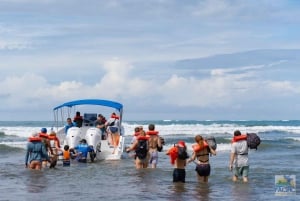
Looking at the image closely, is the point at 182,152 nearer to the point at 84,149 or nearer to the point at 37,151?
the point at 37,151

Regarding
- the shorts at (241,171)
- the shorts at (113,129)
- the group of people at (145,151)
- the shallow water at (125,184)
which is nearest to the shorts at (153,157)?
the group of people at (145,151)

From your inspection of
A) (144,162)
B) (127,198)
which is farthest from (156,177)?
(127,198)

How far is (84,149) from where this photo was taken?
76.0ft

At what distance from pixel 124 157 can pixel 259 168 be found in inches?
255

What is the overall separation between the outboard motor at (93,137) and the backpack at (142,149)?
197 inches

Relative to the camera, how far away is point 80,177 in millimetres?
18062

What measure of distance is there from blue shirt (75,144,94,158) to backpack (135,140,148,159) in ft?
14.2

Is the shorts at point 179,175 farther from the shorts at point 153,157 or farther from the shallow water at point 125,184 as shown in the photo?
the shorts at point 153,157

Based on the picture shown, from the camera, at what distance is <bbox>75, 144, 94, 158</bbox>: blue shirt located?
23.1m

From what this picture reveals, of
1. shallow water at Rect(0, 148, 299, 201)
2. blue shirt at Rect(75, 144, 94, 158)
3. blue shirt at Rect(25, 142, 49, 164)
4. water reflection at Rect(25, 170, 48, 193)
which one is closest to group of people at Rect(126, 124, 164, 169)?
shallow water at Rect(0, 148, 299, 201)

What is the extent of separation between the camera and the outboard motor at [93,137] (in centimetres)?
2398

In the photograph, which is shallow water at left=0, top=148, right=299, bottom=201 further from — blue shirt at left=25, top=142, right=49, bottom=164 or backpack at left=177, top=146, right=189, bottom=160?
backpack at left=177, top=146, right=189, bottom=160

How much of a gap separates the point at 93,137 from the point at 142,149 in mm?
5225

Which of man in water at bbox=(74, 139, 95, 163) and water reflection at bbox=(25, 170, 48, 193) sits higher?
man in water at bbox=(74, 139, 95, 163)
